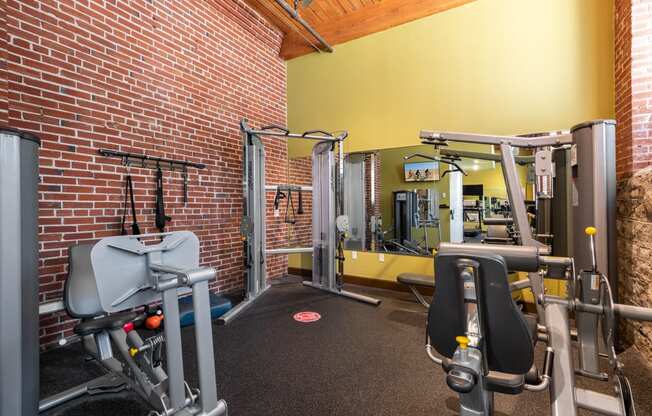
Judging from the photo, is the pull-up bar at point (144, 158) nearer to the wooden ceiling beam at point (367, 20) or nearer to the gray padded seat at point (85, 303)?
the gray padded seat at point (85, 303)


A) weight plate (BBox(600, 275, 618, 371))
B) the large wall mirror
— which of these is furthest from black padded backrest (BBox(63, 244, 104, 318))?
the large wall mirror

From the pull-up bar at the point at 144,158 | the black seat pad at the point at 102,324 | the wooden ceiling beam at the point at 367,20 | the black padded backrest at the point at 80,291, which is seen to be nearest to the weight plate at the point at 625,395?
the black seat pad at the point at 102,324

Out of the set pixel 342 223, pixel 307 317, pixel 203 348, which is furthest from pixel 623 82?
pixel 203 348

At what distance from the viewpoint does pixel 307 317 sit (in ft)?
10.4

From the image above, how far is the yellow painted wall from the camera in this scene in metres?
3.06

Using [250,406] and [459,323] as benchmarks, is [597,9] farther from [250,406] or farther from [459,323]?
[250,406]

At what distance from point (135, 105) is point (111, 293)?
2.47 metres

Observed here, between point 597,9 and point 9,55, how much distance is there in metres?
5.24

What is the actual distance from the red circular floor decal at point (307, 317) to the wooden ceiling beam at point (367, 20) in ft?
12.8

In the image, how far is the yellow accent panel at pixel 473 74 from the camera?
3.06 meters

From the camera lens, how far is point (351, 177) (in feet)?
14.8

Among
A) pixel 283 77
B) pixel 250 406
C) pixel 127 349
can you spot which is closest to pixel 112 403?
pixel 127 349

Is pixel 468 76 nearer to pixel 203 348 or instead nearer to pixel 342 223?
pixel 342 223

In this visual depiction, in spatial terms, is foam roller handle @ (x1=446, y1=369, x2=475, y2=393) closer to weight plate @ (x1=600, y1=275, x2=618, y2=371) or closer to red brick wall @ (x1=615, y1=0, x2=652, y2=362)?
weight plate @ (x1=600, y1=275, x2=618, y2=371)
